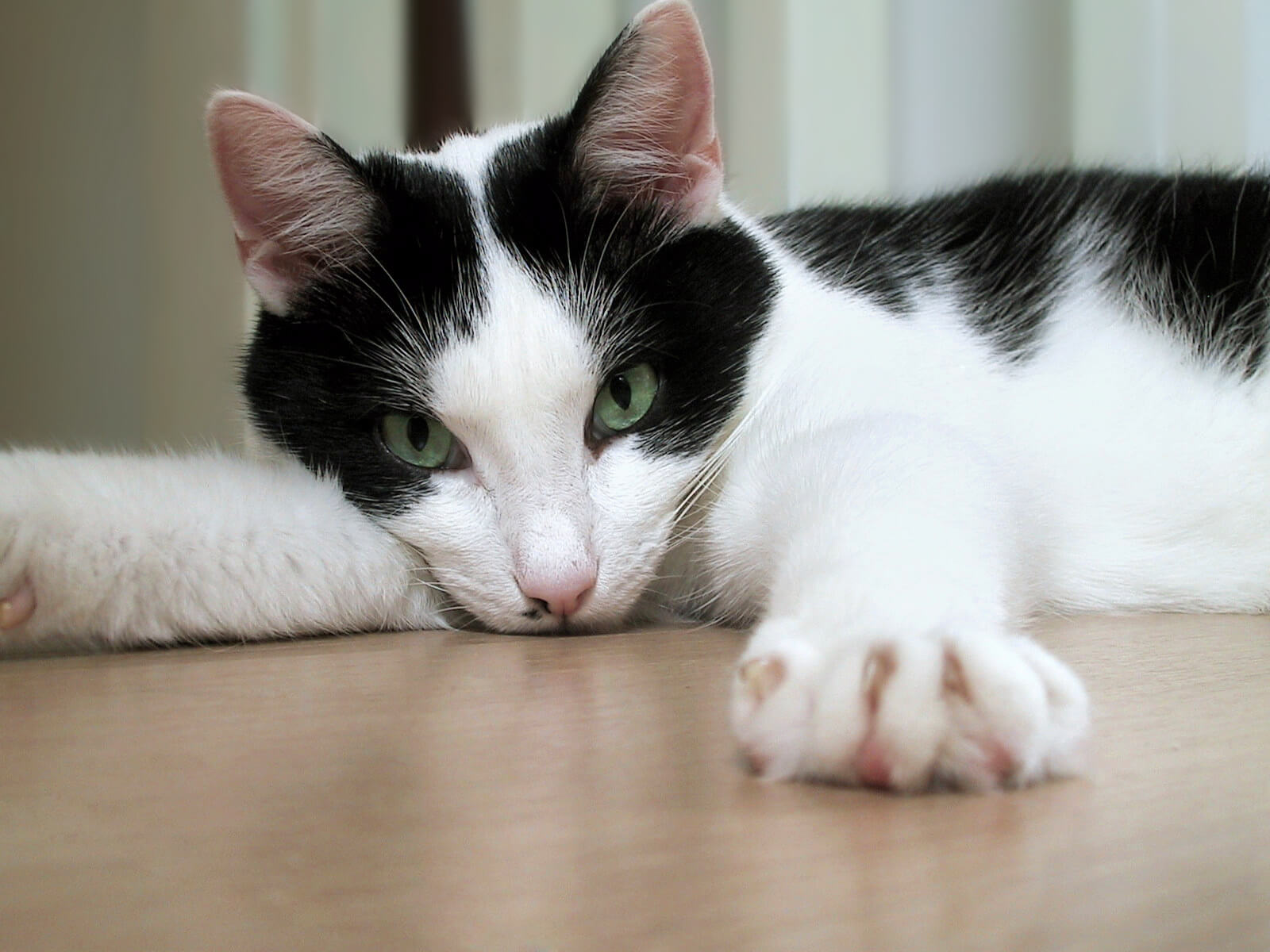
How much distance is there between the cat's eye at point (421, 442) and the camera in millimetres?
1146

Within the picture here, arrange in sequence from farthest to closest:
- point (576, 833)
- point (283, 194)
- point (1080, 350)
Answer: point (1080, 350) < point (283, 194) < point (576, 833)

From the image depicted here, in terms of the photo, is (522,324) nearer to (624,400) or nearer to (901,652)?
(624,400)

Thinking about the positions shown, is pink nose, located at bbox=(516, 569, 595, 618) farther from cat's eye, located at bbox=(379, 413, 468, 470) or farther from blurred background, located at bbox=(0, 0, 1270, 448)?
blurred background, located at bbox=(0, 0, 1270, 448)

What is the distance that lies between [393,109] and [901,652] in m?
2.60

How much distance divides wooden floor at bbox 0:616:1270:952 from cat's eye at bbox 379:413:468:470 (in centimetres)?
36

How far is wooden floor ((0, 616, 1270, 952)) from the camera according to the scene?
420mm

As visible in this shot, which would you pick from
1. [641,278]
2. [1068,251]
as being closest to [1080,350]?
[1068,251]

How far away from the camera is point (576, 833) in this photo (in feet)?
1.71

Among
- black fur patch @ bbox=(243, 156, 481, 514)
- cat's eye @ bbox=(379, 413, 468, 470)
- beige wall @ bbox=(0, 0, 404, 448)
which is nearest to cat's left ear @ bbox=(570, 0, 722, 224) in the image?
black fur patch @ bbox=(243, 156, 481, 514)

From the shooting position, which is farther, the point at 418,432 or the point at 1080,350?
the point at 1080,350

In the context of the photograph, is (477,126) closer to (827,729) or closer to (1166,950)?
(827,729)

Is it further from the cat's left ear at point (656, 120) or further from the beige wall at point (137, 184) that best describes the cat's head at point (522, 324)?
the beige wall at point (137, 184)

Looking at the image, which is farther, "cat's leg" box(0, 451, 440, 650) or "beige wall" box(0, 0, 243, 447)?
"beige wall" box(0, 0, 243, 447)

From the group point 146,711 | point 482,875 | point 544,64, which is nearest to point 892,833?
point 482,875
